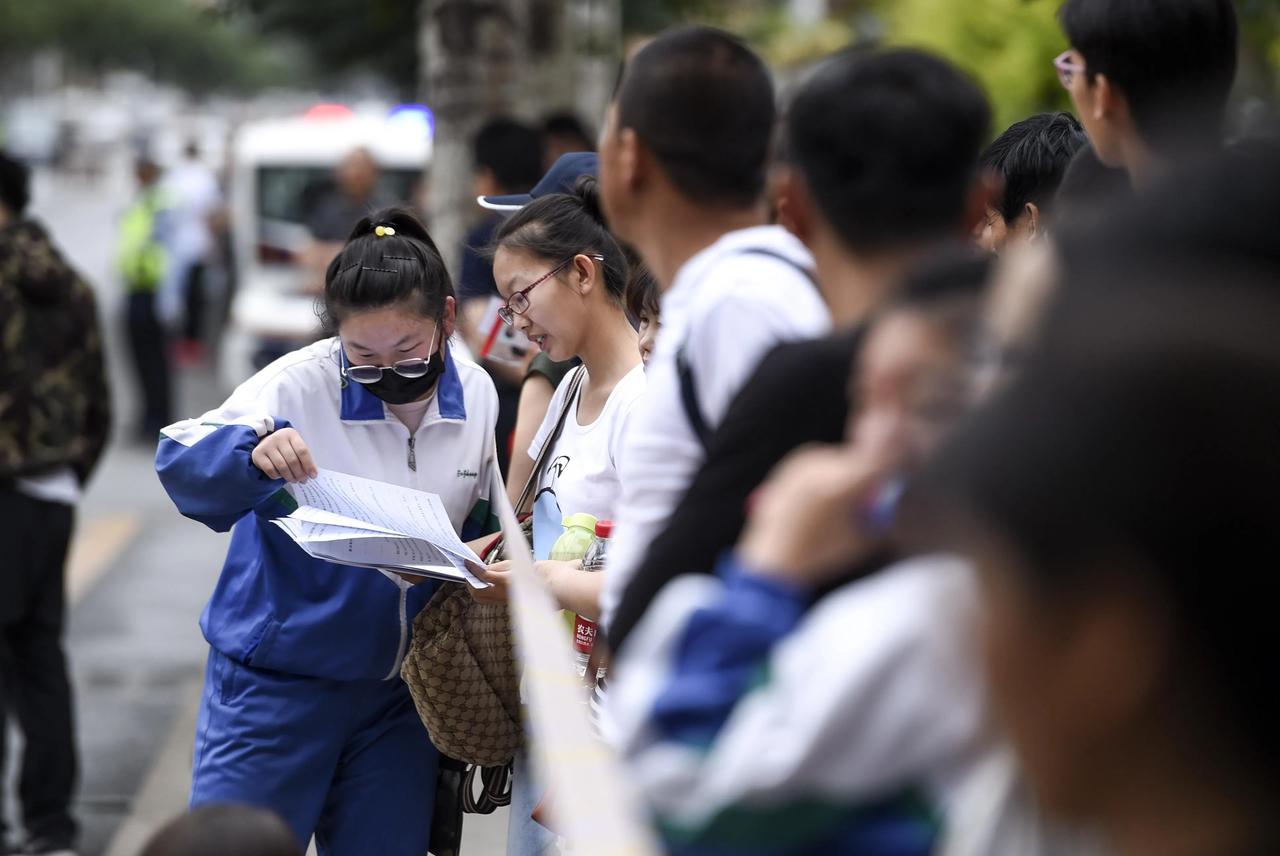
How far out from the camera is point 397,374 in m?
3.36

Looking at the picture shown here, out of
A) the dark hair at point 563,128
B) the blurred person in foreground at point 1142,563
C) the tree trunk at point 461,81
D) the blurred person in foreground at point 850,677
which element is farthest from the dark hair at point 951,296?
the tree trunk at point 461,81

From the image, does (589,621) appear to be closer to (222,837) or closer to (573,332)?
(573,332)

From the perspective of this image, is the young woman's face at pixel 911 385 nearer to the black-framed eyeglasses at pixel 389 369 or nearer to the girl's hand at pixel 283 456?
the girl's hand at pixel 283 456

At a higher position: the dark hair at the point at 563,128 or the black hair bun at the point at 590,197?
the black hair bun at the point at 590,197

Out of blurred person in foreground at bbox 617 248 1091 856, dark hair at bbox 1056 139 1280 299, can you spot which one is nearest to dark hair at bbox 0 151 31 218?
blurred person in foreground at bbox 617 248 1091 856

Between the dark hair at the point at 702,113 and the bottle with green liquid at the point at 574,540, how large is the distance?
996mm

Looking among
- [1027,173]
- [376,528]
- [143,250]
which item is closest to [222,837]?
[376,528]

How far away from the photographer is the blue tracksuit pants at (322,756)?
11.1 ft

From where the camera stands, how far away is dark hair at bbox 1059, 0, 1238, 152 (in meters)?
2.50

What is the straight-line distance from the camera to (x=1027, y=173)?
346 centimetres

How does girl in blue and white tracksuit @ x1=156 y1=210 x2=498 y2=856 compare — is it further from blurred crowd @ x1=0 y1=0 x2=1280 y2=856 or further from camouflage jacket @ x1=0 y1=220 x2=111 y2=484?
camouflage jacket @ x1=0 y1=220 x2=111 y2=484

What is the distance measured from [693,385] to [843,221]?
0.28m

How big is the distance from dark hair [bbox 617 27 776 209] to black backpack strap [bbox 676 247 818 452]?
0.48 ft

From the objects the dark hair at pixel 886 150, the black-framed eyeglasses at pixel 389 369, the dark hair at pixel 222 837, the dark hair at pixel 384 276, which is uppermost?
the dark hair at pixel 886 150
